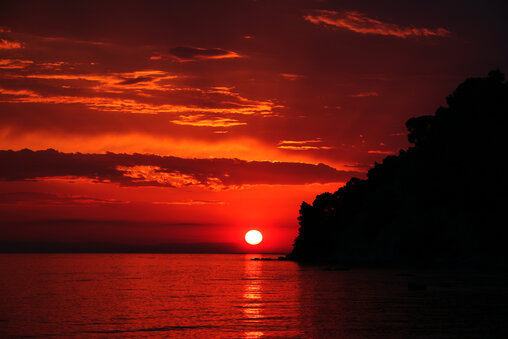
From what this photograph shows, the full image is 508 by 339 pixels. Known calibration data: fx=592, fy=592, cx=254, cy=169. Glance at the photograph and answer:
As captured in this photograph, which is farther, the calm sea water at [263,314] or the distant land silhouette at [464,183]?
the distant land silhouette at [464,183]

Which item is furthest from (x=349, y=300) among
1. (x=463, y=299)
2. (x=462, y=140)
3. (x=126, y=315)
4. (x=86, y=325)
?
(x=462, y=140)

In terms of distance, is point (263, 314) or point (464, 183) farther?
point (464, 183)

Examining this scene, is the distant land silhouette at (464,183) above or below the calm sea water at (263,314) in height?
above

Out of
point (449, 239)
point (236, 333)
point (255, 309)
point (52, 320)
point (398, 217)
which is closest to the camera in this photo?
point (236, 333)

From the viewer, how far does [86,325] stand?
1905 inches

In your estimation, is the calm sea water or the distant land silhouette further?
the distant land silhouette

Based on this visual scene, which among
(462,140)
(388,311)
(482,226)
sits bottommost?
(388,311)

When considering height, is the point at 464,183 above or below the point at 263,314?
above

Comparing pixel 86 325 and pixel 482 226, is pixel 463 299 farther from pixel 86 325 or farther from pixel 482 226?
pixel 482 226

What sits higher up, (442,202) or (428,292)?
(442,202)

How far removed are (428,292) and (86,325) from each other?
1848 inches

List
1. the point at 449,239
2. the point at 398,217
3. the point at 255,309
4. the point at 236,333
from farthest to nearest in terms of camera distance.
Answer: the point at 398,217
the point at 449,239
the point at 255,309
the point at 236,333

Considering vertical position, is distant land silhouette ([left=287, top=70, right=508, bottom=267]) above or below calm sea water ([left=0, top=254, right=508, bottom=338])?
above

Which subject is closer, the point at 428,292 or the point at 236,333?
the point at 236,333
